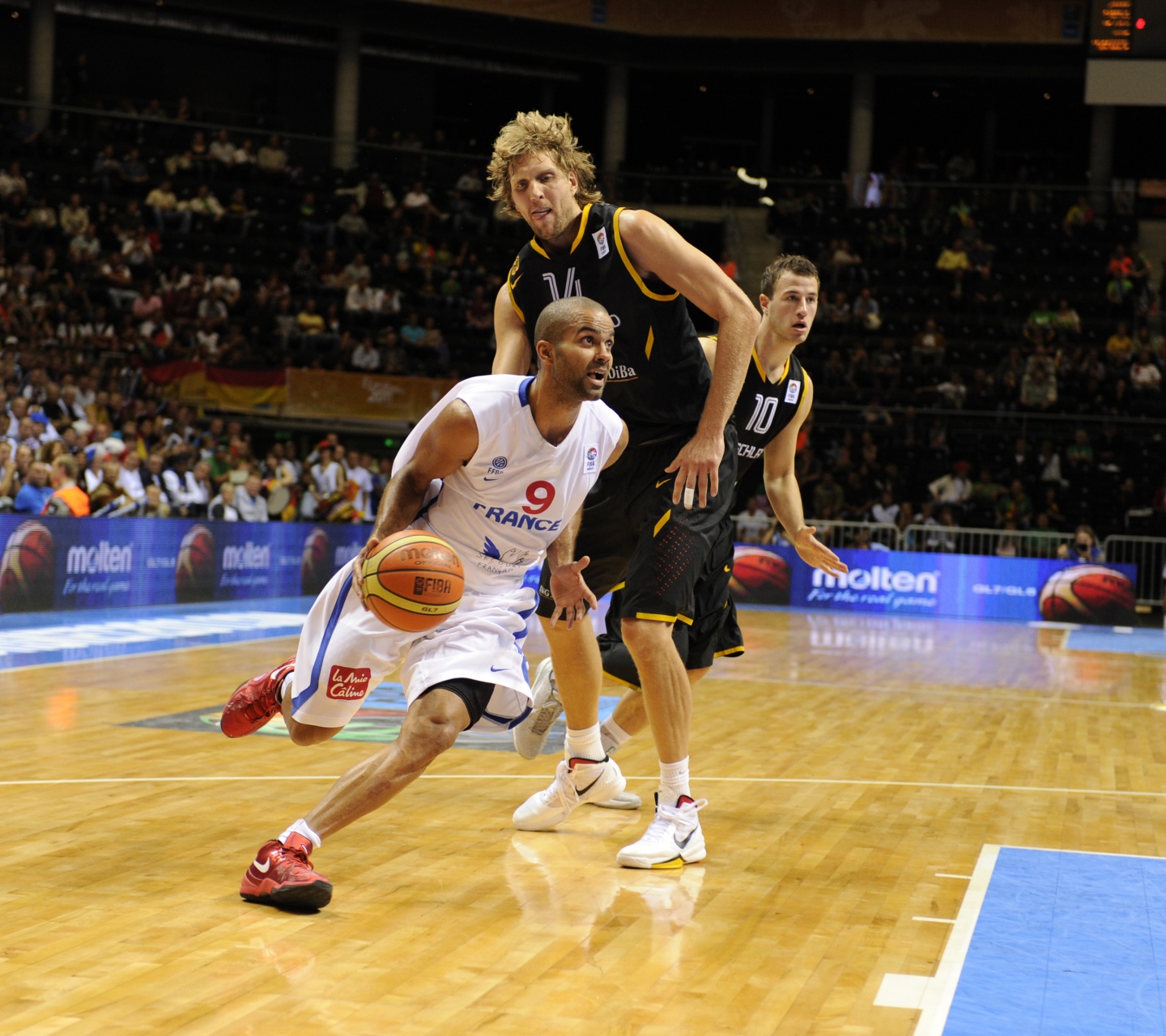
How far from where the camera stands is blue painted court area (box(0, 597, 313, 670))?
9.88 meters

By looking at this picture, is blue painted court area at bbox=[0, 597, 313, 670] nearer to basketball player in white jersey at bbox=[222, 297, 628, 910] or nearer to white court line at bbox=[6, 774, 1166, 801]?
white court line at bbox=[6, 774, 1166, 801]

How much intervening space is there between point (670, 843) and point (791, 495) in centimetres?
180

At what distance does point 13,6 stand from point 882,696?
23842mm

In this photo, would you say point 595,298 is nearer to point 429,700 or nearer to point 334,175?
point 429,700

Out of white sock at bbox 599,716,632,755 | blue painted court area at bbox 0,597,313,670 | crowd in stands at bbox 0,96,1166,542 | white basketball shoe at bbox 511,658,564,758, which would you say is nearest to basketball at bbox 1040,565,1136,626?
crowd in stands at bbox 0,96,1166,542

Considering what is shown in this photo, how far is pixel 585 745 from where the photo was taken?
4.85 meters

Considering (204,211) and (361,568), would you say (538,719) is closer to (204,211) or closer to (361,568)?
(361,568)

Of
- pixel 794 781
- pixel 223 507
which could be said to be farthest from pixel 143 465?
pixel 794 781

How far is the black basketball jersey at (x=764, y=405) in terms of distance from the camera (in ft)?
17.6

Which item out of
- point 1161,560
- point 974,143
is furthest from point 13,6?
point 1161,560

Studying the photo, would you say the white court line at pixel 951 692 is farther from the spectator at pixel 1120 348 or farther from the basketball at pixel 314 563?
the spectator at pixel 1120 348

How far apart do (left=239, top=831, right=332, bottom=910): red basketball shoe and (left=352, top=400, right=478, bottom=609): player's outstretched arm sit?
90 cm

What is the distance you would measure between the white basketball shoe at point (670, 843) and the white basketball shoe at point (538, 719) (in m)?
0.87

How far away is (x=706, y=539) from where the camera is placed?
468 centimetres
